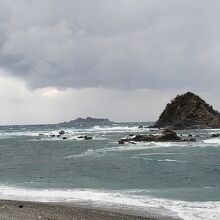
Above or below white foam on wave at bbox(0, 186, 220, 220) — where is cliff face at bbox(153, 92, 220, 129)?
above

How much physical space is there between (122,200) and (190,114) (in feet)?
387

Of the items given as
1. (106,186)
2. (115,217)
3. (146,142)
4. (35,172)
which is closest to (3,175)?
(35,172)

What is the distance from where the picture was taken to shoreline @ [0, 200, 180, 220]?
67.1 feet

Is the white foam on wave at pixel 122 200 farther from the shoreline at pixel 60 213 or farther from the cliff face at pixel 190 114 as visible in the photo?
the cliff face at pixel 190 114

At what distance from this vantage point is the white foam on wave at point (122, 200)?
2269 centimetres

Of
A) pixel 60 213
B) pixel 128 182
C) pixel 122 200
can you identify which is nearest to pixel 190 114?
pixel 128 182

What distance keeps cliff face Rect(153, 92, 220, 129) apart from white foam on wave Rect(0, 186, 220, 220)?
11095cm

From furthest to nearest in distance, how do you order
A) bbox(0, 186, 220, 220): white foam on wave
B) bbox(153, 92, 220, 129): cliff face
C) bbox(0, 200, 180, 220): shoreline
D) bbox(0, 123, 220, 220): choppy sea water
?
bbox(153, 92, 220, 129): cliff face → bbox(0, 123, 220, 220): choppy sea water → bbox(0, 186, 220, 220): white foam on wave → bbox(0, 200, 180, 220): shoreline

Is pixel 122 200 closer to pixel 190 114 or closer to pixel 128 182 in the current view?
pixel 128 182

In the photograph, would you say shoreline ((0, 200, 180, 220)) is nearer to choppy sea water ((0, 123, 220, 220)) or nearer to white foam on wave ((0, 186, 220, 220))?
white foam on wave ((0, 186, 220, 220))

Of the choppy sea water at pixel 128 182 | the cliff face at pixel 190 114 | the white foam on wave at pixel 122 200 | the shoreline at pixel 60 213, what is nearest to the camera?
the shoreline at pixel 60 213

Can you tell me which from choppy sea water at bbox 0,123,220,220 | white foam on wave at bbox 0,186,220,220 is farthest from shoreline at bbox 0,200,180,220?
choppy sea water at bbox 0,123,220,220

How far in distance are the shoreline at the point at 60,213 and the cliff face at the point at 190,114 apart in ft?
382

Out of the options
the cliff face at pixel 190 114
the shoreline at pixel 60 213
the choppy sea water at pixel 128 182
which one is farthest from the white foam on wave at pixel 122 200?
the cliff face at pixel 190 114
